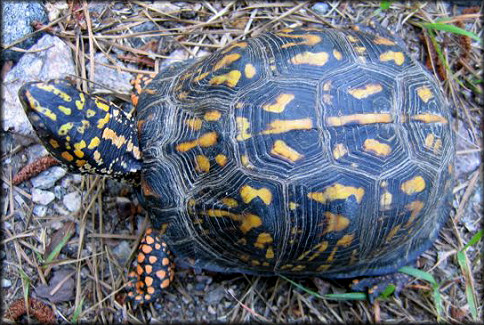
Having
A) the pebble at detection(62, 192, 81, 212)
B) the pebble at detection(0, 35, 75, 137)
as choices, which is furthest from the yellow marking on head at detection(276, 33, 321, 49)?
the pebble at detection(62, 192, 81, 212)

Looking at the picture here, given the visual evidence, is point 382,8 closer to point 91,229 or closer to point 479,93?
point 479,93

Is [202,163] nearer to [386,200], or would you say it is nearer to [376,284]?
[386,200]

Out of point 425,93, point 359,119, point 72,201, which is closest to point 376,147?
point 359,119

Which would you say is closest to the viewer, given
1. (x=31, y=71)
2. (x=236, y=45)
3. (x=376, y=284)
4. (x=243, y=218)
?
(x=243, y=218)

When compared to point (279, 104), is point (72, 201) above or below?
below

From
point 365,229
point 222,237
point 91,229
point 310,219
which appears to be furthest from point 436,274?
point 91,229

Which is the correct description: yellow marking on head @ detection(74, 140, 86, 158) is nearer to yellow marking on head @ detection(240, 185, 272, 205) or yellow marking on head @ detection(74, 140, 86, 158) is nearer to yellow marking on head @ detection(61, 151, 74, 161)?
yellow marking on head @ detection(61, 151, 74, 161)

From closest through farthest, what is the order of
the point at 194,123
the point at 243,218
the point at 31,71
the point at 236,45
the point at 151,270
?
1. the point at 243,218
2. the point at 194,123
3. the point at 236,45
4. the point at 151,270
5. the point at 31,71
